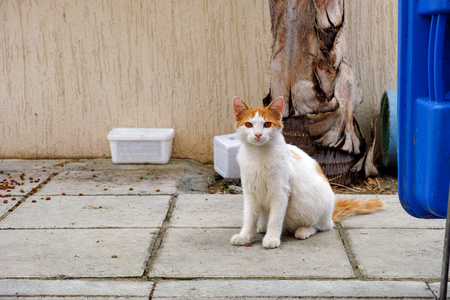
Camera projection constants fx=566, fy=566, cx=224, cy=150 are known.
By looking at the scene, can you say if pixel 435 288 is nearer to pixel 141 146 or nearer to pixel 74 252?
pixel 74 252

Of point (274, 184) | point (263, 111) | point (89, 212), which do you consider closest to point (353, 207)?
point (274, 184)

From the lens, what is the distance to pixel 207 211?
14.1ft

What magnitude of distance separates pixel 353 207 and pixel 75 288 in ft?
7.04

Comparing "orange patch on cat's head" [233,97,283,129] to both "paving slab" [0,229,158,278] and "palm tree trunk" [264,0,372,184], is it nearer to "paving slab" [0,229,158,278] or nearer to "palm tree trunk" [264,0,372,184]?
"paving slab" [0,229,158,278]

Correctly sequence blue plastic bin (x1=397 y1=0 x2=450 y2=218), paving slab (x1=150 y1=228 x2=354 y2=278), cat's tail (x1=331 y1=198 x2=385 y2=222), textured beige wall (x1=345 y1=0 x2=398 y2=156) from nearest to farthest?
blue plastic bin (x1=397 y1=0 x2=450 y2=218) → paving slab (x1=150 y1=228 x2=354 y2=278) → cat's tail (x1=331 y1=198 x2=385 y2=222) → textured beige wall (x1=345 y1=0 x2=398 y2=156)

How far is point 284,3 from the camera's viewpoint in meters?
4.73

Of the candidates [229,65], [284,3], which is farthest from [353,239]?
[229,65]

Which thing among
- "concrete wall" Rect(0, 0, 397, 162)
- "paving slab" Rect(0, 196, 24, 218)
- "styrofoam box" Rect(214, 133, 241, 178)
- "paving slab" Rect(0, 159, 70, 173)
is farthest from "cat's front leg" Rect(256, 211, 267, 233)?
"paving slab" Rect(0, 159, 70, 173)

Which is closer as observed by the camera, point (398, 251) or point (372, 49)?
point (398, 251)

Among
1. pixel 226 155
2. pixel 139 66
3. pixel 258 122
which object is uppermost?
pixel 139 66

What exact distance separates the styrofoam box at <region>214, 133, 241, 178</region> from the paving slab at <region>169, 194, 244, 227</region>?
1.85ft

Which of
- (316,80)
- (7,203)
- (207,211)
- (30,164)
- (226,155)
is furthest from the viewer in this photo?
(30,164)

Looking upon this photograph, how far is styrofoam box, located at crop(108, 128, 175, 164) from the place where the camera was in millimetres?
5570

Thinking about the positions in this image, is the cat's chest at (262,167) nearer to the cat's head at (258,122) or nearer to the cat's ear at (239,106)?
the cat's head at (258,122)
